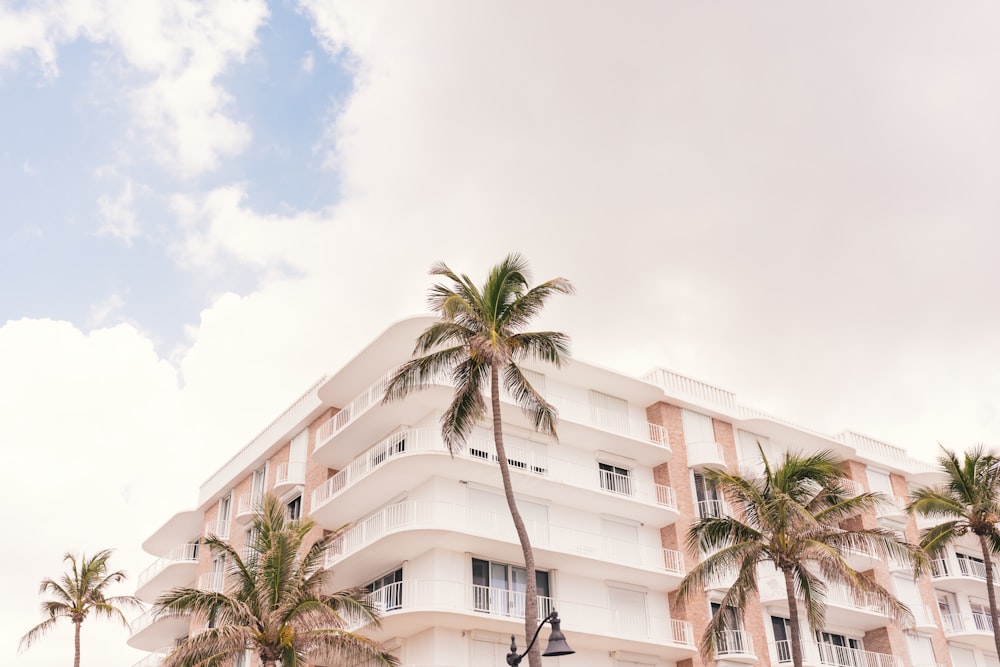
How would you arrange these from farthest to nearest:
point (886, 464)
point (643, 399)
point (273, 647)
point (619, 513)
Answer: point (886, 464) < point (643, 399) < point (619, 513) < point (273, 647)

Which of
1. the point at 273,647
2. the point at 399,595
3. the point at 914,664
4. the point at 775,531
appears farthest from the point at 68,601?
the point at 914,664

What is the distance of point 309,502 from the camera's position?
40.0m

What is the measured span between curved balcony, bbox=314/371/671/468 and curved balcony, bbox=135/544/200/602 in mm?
13756

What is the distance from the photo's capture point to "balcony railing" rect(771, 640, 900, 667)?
129 feet

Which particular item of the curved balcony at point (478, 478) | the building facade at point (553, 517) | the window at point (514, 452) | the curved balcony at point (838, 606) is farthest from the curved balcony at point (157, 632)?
the curved balcony at point (838, 606)

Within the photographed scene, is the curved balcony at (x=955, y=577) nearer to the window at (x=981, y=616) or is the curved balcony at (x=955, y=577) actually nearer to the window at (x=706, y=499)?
the window at (x=981, y=616)

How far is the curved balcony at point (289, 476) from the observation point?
40.8 meters

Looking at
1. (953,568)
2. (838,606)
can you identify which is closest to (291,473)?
(838,606)

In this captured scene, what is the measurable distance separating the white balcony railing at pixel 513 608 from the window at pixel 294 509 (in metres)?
8.13

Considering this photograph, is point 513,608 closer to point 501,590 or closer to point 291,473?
point 501,590

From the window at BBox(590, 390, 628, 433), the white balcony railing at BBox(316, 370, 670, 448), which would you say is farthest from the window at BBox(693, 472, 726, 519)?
the window at BBox(590, 390, 628, 433)

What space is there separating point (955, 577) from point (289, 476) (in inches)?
1312

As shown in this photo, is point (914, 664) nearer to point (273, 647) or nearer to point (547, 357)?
point (547, 357)

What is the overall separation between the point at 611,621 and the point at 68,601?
84.5 feet
